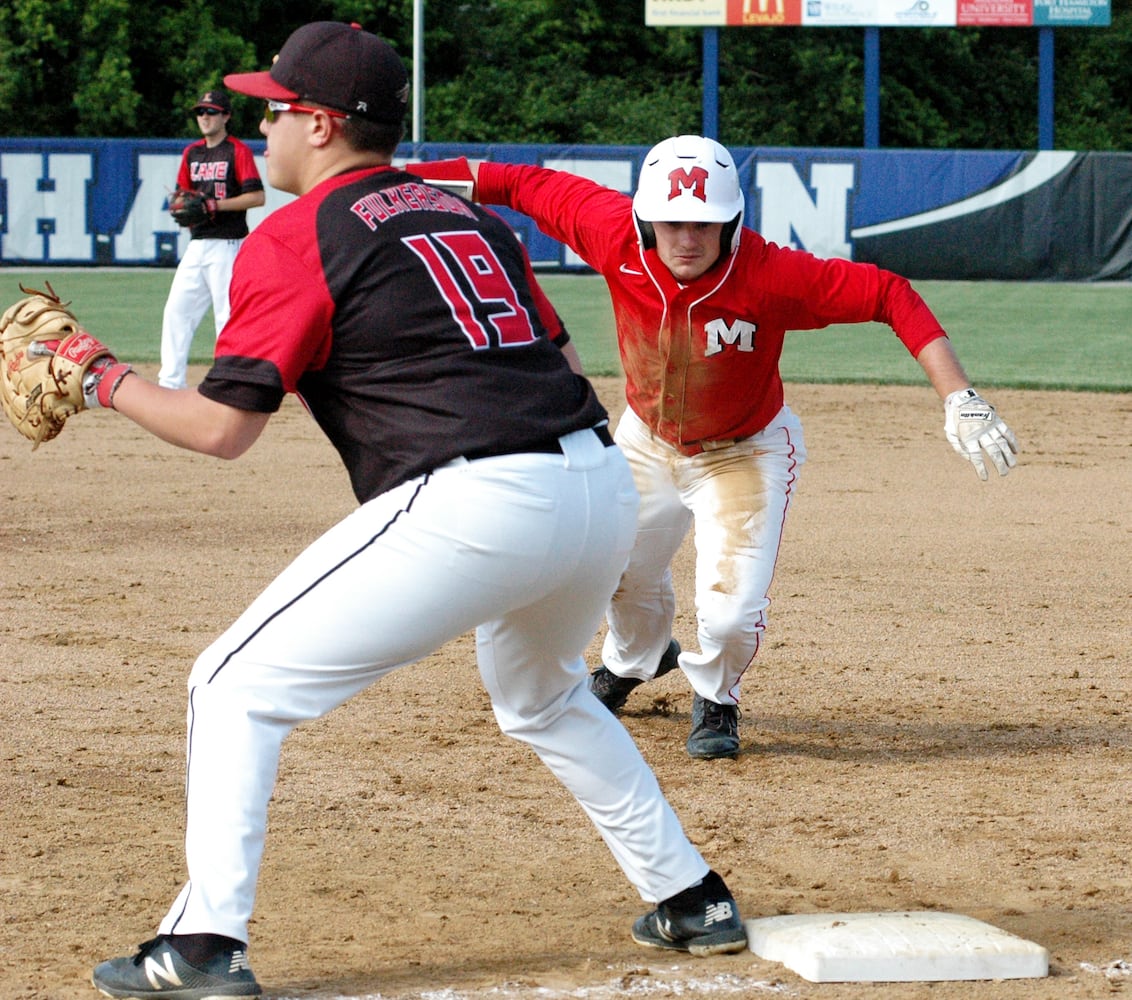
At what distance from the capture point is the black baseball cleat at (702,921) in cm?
341

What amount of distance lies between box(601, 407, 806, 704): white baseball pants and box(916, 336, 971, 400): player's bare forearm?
0.79 metres

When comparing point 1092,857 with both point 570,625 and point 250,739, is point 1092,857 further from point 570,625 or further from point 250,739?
point 250,739

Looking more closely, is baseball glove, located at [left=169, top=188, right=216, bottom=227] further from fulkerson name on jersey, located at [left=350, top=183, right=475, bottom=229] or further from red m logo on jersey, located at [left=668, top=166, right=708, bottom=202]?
fulkerson name on jersey, located at [left=350, top=183, right=475, bottom=229]

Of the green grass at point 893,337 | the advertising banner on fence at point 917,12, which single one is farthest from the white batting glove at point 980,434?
the advertising banner on fence at point 917,12

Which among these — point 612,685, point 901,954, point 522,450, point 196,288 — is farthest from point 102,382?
point 196,288

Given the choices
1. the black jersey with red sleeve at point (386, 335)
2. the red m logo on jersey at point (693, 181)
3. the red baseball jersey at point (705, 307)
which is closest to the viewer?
the black jersey with red sleeve at point (386, 335)

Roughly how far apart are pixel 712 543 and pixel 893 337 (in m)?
12.9

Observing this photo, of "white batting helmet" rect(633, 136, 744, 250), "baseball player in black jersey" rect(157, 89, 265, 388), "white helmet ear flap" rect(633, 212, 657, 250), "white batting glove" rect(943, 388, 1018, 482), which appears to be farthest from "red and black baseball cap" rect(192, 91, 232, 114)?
"white batting glove" rect(943, 388, 1018, 482)

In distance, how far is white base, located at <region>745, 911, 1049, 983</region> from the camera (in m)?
3.29

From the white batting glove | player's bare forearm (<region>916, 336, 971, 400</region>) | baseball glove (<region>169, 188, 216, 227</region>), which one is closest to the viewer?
the white batting glove

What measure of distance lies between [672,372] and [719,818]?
1374 millimetres

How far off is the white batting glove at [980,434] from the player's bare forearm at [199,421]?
185 centimetres

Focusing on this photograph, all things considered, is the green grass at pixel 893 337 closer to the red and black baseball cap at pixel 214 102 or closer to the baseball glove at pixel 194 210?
the baseball glove at pixel 194 210

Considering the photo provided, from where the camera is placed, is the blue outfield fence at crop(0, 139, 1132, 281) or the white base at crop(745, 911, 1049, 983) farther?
the blue outfield fence at crop(0, 139, 1132, 281)
